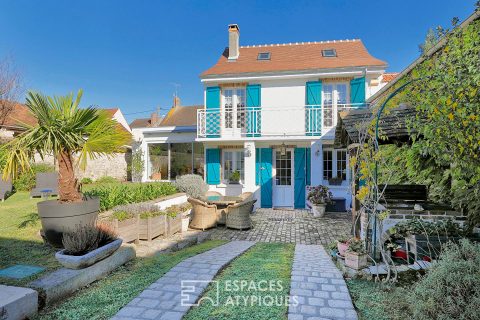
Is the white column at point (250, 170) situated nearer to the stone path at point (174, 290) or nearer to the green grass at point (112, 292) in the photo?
the stone path at point (174, 290)

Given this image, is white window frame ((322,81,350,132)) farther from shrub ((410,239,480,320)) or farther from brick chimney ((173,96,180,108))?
brick chimney ((173,96,180,108))

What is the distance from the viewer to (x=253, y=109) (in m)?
11.1

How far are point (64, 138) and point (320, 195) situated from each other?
824 centimetres

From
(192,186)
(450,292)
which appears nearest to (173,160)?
(192,186)

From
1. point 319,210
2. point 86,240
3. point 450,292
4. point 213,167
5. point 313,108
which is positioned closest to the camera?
point 450,292

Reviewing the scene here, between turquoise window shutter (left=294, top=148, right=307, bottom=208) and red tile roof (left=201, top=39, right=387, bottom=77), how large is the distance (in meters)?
3.56

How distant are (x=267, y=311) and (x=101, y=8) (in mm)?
12719

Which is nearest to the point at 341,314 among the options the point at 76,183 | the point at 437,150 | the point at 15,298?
the point at 437,150

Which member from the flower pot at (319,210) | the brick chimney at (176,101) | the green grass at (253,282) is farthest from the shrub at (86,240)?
the brick chimney at (176,101)

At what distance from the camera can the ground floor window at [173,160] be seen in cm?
1352

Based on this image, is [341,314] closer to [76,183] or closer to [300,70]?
[76,183]

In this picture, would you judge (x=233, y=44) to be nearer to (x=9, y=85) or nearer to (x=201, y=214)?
(x=201, y=214)

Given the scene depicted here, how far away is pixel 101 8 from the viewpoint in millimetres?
10688

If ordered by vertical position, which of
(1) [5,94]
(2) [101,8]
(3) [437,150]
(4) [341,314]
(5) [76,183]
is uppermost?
(2) [101,8]
